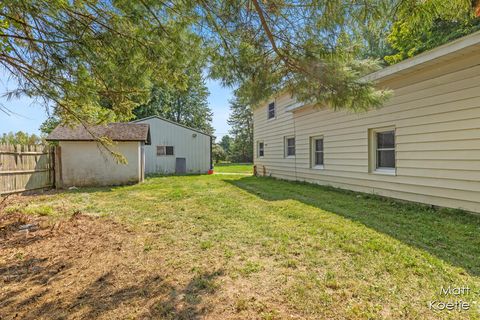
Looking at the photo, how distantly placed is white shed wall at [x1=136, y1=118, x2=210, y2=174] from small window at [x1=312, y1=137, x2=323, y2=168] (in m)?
9.77

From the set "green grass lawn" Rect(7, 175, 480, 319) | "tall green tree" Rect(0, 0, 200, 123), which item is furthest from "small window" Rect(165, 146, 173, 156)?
"tall green tree" Rect(0, 0, 200, 123)

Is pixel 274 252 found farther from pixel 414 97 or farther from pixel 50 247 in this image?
pixel 414 97

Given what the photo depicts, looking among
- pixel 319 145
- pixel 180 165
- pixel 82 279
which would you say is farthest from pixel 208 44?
pixel 180 165

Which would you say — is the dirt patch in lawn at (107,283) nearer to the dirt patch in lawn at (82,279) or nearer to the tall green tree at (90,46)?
the dirt patch in lawn at (82,279)

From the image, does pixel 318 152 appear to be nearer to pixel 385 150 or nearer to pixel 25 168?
pixel 385 150

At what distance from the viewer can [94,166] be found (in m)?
10.1

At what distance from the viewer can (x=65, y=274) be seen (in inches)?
111

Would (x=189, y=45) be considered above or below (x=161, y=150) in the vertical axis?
above

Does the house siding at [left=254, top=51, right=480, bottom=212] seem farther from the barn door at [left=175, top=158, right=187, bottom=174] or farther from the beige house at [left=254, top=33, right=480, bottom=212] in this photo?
the barn door at [left=175, top=158, right=187, bottom=174]

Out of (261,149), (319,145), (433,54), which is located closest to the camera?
(433,54)

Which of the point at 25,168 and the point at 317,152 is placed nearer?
the point at 25,168

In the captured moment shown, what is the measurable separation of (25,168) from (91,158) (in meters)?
2.16

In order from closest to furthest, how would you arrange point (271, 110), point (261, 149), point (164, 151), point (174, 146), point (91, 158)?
point (91, 158) → point (271, 110) → point (261, 149) → point (164, 151) → point (174, 146)

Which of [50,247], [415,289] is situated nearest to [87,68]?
[50,247]
